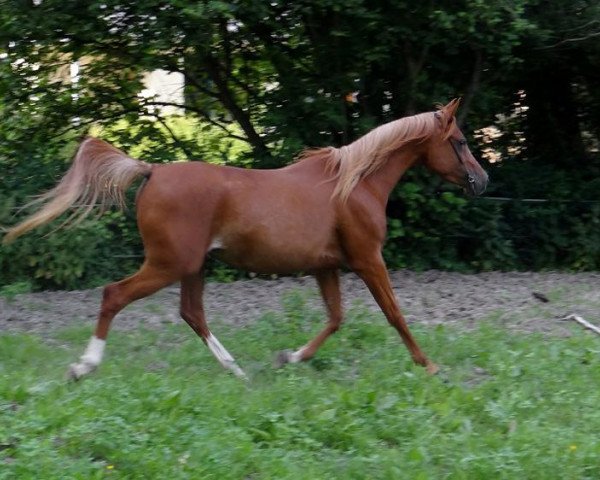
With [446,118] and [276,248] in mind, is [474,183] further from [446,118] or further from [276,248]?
[276,248]

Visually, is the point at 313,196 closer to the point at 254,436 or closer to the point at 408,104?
the point at 254,436

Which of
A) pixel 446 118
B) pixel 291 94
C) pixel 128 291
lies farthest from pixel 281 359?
pixel 291 94

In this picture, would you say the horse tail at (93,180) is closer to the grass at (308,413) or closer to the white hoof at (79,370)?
the white hoof at (79,370)

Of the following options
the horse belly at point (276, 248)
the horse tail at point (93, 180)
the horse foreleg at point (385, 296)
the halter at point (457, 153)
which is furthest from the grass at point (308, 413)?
the halter at point (457, 153)

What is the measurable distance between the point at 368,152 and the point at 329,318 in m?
1.28

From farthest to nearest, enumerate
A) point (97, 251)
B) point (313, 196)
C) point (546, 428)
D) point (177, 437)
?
point (97, 251), point (313, 196), point (546, 428), point (177, 437)

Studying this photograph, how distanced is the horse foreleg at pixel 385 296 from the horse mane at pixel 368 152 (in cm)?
52

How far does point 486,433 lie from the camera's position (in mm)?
6113

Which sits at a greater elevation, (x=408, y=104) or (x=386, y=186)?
(x=386, y=186)

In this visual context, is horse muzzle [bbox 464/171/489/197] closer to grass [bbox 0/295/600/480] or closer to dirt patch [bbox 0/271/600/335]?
grass [bbox 0/295/600/480]

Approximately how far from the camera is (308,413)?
6117 millimetres

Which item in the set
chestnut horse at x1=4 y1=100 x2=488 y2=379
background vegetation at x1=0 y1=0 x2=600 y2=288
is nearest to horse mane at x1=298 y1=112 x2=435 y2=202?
chestnut horse at x1=4 y1=100 x2=488 y2=379

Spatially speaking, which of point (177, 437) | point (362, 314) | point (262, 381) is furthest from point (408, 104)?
point (177, 437)

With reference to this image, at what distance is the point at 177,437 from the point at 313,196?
7.93 ft
